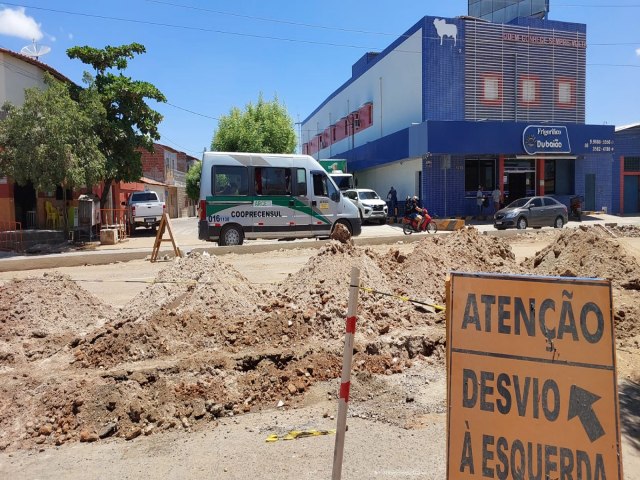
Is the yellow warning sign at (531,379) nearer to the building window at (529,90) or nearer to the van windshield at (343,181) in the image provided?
the van windshield at (343,181)

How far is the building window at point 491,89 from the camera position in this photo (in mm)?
32656

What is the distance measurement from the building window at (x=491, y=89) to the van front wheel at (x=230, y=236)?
68.8 ft

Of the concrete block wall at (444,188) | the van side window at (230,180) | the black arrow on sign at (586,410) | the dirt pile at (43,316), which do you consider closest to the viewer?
the black arrow on sign at (586,410)

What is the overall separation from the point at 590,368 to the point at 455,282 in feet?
2.53

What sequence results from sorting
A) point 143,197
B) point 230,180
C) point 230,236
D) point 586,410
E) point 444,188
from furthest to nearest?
point 143,197
point 444,188
point 230,236
point 230,180
point 586,410

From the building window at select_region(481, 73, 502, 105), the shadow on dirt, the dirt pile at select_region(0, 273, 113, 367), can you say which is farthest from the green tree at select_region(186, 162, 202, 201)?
the shadow on dirt

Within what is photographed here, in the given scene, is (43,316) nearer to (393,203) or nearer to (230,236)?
(230,236)

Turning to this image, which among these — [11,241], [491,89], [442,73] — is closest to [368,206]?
[442,73]

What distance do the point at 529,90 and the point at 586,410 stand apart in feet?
111

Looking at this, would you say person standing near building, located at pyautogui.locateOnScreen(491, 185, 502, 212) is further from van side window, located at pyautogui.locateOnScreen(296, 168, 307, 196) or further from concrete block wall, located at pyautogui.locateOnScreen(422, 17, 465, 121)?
van side window, located at pyautogui.locateOnScreen(296, 168, 307, 196)

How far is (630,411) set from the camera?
4836 mm

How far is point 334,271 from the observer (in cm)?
787

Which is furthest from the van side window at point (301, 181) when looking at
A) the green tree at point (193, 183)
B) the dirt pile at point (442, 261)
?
the green tree at point (193, 183)

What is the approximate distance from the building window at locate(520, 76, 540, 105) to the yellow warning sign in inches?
1316
